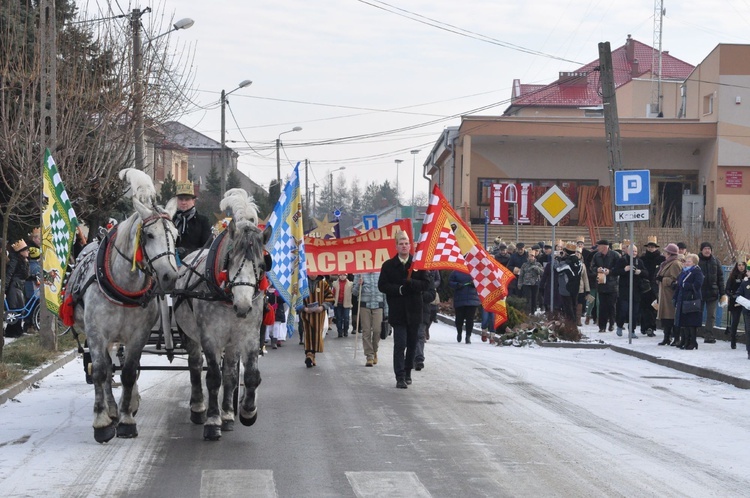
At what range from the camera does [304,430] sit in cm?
1055

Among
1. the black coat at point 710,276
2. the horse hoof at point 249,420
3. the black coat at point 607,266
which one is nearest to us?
the horse hoof at point 249,420

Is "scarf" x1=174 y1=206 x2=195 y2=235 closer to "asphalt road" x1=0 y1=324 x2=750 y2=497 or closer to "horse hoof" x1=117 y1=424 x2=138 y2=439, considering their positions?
"asphalt road" x1=0 y1=324 x2=750 y2=497

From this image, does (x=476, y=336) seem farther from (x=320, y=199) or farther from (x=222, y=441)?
(x=320, y=199)

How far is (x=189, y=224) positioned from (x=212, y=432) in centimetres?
282

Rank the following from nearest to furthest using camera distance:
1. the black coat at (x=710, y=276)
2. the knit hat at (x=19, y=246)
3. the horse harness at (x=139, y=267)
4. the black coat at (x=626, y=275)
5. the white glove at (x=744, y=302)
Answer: the horse harness at (x=139, y=267) < the white glove at (x=744, y=302) < the knit hat at (x=19, y=246) < the black coat at (x=710, y=276) < the black coat at (x=626, y=275)

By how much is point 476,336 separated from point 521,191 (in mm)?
28724

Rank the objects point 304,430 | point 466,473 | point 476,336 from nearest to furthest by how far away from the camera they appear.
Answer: point 466,473 → point 304,430 → point 476,336

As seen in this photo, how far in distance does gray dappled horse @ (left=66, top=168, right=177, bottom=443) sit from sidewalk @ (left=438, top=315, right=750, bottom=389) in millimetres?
9078

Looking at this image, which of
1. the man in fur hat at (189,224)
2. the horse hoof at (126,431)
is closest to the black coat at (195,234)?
the man in fur hat at (189,224)

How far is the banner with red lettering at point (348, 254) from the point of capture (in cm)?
1727

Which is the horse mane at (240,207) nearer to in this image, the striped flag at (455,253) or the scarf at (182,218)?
the scarf at (182,218)

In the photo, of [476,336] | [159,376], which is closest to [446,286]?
[476,336]

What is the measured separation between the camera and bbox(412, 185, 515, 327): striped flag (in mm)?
15969

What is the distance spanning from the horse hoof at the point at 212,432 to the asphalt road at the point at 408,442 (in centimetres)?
10
